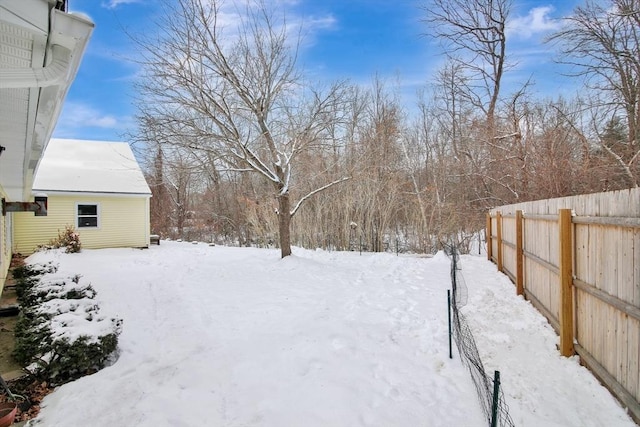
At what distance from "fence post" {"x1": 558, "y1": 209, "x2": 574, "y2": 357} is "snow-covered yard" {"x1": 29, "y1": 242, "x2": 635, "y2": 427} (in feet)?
0.62

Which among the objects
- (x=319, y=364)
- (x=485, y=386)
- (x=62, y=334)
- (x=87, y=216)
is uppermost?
(x=87, y=216)

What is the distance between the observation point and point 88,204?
1293 cm

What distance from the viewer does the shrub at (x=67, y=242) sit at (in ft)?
37.2

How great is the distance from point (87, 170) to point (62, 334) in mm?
12669

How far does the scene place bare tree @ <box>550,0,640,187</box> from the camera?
292 inches

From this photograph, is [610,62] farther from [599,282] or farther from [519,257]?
[599,282]

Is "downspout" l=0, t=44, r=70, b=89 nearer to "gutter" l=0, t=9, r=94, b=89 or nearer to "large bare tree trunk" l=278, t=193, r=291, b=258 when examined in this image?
"gutter" l=0, t=9, r=94, b=89

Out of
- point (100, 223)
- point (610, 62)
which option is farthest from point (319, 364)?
point (100, 223)

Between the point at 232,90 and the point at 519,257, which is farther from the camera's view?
the point at 232,90

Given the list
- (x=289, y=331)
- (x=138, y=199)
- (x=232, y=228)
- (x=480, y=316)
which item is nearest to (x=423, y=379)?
(x=289, y=331)

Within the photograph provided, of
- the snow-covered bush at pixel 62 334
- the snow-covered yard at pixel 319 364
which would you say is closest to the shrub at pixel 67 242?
the snow-covered yard at pixel 319 364

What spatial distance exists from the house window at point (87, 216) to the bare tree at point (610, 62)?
49.7 feet

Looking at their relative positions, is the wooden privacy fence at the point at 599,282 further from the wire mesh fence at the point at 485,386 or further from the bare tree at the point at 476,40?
the bare tree at the point at 476,40

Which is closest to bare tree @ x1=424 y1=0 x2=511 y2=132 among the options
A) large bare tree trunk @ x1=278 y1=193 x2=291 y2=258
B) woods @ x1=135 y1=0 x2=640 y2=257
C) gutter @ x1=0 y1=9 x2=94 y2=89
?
woods @ x1=135 y1=0 x2=640 y2=257
